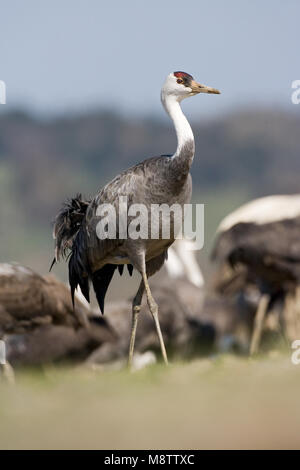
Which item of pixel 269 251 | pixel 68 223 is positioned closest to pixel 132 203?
pixel 68 223

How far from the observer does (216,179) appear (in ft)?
397

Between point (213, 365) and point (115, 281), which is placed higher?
point (115, 281)

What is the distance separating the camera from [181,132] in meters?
7.50

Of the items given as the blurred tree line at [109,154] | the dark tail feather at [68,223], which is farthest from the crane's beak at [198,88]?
the blurred tree line at [109,154]

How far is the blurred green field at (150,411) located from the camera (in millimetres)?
4844

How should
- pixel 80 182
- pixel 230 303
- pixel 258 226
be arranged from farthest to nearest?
pixel 80 182, pixel 230 303, pixel 258 226

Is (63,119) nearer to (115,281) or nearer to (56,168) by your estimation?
(56,168)

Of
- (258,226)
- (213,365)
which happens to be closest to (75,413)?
(213,365)

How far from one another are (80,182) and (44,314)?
4340 inches

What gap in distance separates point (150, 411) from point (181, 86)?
3.31 m

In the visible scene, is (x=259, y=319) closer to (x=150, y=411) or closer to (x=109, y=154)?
(x=150, y=411)

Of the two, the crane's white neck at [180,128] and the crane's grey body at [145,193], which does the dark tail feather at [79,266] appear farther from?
the crane's white neck at [180,128]
